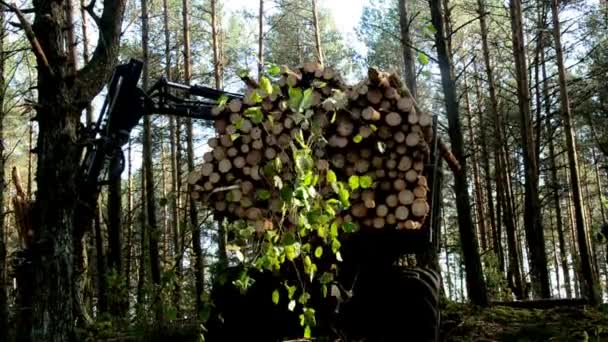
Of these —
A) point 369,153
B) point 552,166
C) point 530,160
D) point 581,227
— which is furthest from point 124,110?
point 552,166

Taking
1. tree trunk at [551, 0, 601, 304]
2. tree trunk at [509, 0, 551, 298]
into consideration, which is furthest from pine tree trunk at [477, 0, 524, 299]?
tree trunk at [551, 0, 601, 304]

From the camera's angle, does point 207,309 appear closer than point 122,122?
Yes

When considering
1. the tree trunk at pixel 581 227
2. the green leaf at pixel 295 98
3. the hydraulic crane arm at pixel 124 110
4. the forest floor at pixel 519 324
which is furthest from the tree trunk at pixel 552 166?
the green leaf at pixel 295 98

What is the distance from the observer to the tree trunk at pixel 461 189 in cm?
904

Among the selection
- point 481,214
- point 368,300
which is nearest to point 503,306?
point 368,300

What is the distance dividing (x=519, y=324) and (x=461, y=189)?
8.38 feet

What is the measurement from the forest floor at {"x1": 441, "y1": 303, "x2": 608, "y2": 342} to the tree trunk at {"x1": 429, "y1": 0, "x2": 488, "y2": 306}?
0.37 metres

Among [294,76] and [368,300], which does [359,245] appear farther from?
[294,76]

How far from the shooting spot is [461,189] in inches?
370

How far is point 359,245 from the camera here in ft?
18.1

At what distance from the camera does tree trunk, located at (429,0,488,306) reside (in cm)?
904

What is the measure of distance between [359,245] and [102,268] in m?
11.3

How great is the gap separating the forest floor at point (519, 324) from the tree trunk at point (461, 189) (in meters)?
0.37

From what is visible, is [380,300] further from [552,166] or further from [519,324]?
[552,166]
